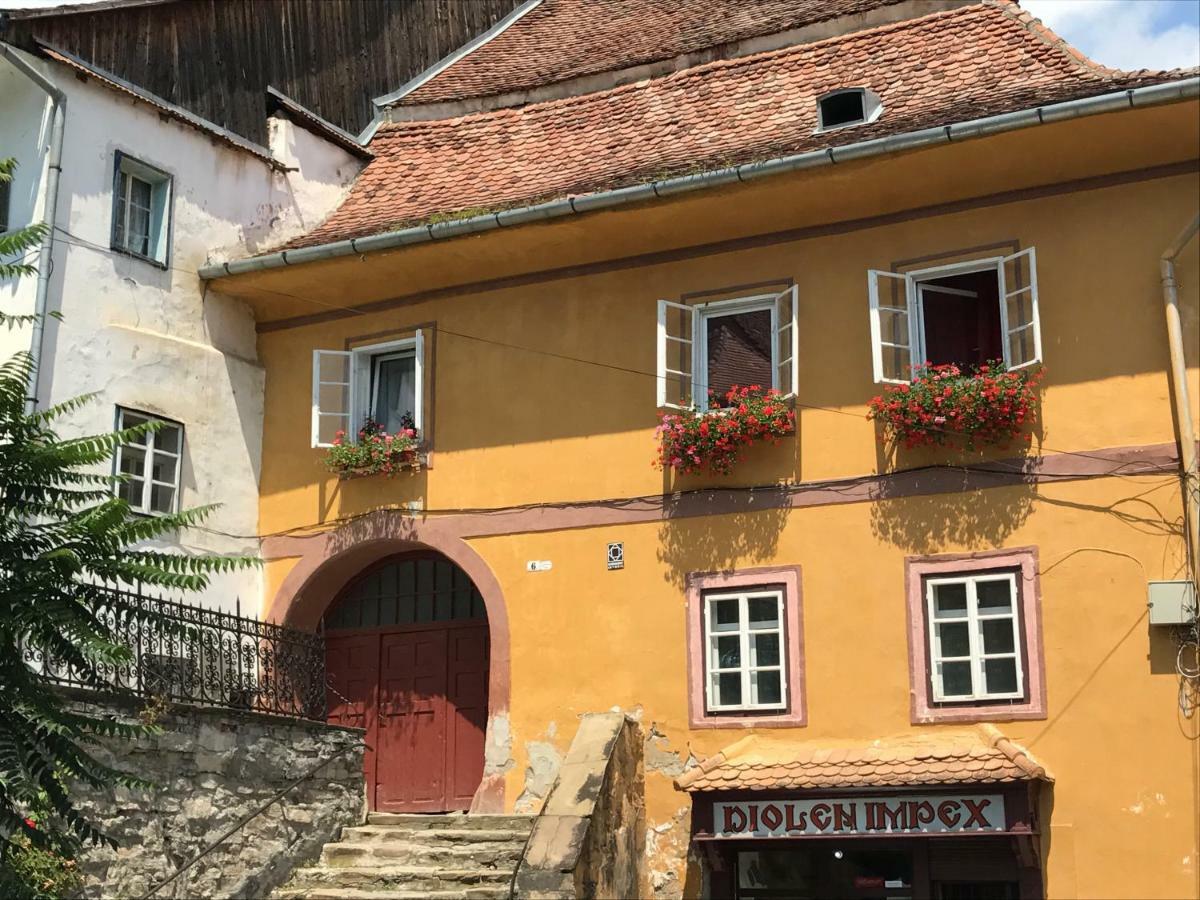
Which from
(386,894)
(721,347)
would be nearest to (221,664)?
(386,894)

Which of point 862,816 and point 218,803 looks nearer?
point 862,816

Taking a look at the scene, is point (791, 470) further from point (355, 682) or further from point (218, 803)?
point (218, 803)

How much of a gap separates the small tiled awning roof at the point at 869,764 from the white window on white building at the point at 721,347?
10.4ft

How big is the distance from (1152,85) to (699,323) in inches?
176

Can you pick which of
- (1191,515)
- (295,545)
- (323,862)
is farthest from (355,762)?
(1191,515)

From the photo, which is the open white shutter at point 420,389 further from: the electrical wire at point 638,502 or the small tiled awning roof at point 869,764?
the small tiled awning roof at point 869,764

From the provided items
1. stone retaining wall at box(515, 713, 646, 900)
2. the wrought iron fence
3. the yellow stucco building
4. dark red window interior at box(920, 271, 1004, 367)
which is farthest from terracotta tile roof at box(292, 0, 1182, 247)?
stone retaining wall at box(515, 713, 646, 900)

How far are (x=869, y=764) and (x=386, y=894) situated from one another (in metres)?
3.97

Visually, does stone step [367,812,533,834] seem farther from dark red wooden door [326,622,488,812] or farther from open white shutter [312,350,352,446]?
open white shutter [312,350,352,446]

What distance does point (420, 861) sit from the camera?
44.5 ft

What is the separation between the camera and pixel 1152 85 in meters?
12.6

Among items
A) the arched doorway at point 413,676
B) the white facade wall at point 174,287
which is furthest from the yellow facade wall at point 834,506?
the arched doorway at point 413,676

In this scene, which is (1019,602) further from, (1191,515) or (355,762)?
(355,762)

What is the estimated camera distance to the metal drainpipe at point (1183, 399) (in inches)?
497
